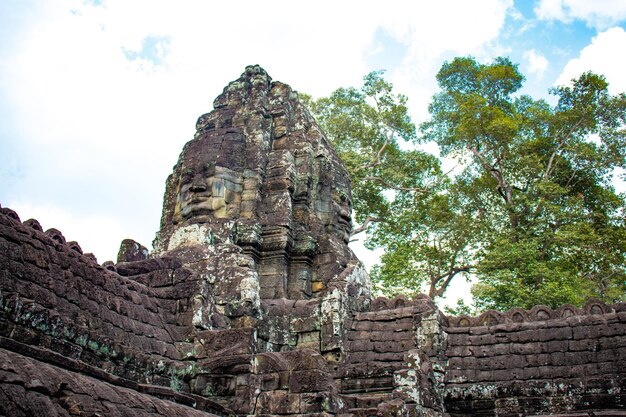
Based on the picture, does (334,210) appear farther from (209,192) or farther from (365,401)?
(365,401)

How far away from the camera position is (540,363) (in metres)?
9.33

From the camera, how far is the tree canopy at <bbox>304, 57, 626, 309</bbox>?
20469 millimetres

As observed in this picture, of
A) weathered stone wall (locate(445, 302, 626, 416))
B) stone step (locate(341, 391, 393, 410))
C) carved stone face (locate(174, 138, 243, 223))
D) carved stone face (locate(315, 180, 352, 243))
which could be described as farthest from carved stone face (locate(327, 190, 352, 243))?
stone step (locate(341, 391, 393, 410))

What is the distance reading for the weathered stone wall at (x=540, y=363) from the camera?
8.68 meters

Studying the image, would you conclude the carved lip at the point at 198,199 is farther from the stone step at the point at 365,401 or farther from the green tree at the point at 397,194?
the green tree at the point at 397,194

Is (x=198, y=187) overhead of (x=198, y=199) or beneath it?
overhead

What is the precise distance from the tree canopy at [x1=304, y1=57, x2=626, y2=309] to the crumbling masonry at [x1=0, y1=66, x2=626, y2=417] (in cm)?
948

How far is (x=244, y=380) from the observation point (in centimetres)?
761

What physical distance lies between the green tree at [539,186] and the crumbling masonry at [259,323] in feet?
29.9

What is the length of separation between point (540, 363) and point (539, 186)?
13078 millimetres

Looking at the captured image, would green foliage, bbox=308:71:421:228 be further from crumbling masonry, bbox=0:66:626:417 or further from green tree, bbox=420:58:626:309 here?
crumbling masonry, bbox=0:66:626:417

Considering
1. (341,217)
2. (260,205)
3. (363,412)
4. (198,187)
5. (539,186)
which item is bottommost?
(363,412)

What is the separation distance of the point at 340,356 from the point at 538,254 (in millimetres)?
12750

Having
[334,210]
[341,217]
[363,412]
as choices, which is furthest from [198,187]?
[363,412]
